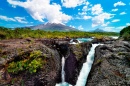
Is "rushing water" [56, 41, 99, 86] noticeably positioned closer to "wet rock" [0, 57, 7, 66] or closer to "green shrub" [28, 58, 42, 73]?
"green shrub" [28, 58, 42, 73]

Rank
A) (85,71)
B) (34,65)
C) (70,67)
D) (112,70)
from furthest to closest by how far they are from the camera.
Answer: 1. (70,67)
2. (85,71)
3. (112,70)
4. (34,65)

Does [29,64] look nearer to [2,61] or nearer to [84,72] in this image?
[2,61]

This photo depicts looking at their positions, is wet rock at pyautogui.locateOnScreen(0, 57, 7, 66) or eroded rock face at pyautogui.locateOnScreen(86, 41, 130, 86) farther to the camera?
wet rock at pyautogui.locateOnScreen(0, 57, 7, 66)

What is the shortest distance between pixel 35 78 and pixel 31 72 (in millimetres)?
906

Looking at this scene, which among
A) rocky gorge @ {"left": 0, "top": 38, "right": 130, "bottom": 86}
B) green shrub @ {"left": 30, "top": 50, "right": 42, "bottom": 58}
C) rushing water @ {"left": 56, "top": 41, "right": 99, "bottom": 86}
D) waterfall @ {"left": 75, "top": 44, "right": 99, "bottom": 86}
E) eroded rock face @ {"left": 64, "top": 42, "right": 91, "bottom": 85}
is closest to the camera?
rocky gorge @ {"left": 0, "top": 38, "right": 130, "bottom": 86}

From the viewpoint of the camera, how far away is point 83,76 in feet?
79.1

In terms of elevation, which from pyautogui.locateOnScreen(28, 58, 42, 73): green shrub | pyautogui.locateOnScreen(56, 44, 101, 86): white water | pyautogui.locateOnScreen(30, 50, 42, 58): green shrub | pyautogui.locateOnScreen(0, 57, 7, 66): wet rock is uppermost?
pyautogui.locateOnScreen(30, 50, 42, 58): green shrub

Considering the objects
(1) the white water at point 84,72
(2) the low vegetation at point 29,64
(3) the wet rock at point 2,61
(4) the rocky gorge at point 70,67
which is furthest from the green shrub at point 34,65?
(1) the white water at point 84,72

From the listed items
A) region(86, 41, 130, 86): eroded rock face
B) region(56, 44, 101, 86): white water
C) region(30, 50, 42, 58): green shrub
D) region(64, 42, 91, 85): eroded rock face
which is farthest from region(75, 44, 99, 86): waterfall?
region(30, 50, 42, 58): green shrub

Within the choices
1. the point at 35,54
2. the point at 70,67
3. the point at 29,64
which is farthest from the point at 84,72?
the point at 29,64

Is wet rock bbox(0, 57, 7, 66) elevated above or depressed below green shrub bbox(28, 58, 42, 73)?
above

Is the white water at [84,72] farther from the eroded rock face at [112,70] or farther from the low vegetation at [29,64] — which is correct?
the low vegetation at [29,64]

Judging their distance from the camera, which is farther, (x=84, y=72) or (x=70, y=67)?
(x=70, y=67)

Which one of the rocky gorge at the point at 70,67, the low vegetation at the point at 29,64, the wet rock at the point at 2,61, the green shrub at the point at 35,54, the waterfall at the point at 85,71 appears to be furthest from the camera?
the waterfall at the point at 85,71
